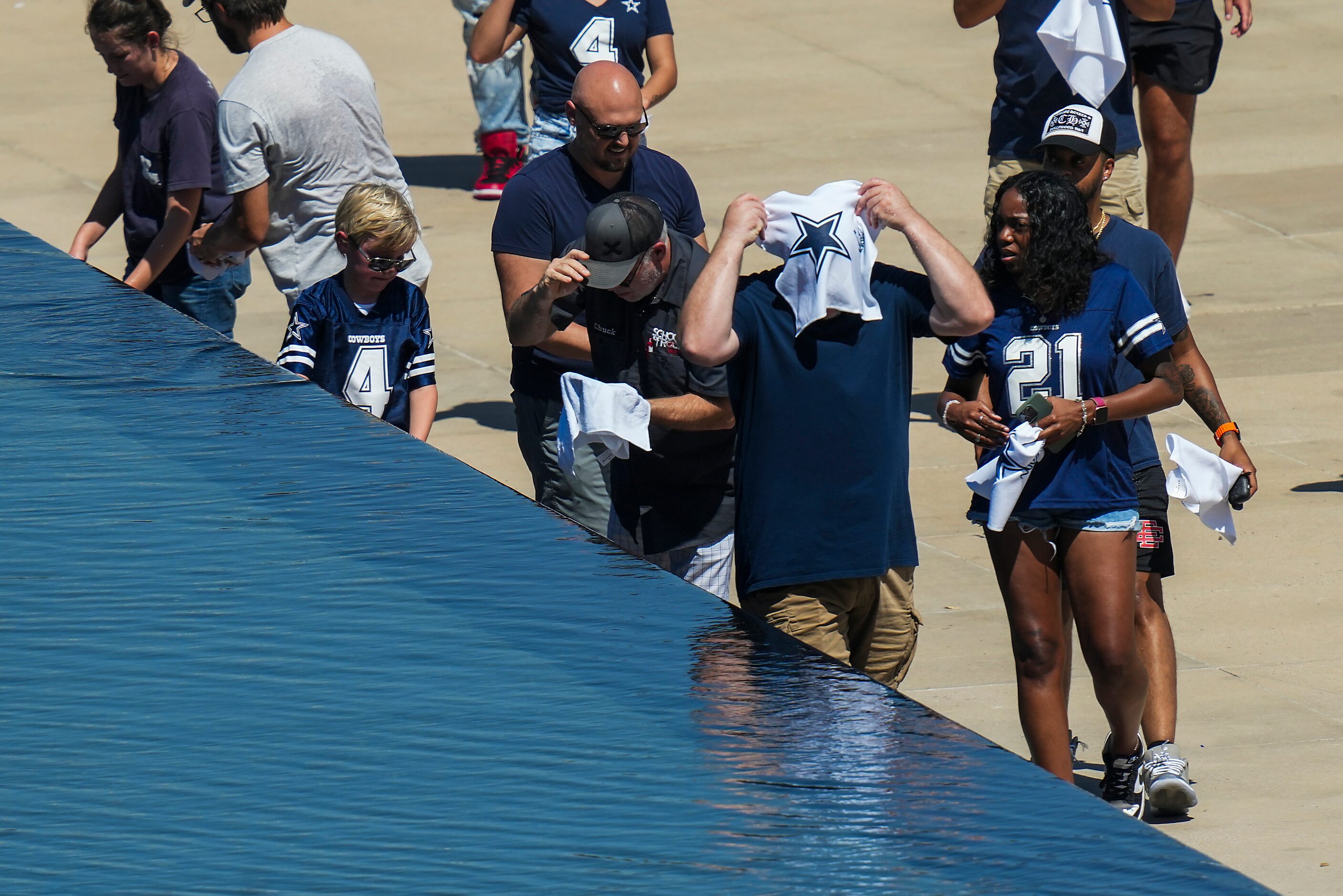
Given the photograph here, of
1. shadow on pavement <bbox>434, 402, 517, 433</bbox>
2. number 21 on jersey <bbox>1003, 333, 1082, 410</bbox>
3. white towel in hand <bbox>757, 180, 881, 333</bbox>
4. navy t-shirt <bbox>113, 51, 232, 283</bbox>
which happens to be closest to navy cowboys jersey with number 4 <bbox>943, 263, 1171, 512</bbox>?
number 21 on jersey <bbox>1003, 333, 1082, 410</bbox>

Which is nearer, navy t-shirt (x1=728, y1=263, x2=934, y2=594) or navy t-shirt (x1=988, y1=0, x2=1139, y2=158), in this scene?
navy t-shirt (x1=728, y1=263, x2=934, y2=594)

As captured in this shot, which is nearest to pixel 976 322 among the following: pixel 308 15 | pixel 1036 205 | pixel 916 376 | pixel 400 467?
pixel 1036 205

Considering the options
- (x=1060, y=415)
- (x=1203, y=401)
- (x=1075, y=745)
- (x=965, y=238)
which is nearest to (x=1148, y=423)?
(x=1203, y=401)

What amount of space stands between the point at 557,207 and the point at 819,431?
1271 mm

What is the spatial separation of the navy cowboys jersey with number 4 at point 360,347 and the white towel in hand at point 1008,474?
4.74 ft

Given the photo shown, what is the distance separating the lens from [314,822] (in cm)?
210

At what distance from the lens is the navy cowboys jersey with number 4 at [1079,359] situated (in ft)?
13.6

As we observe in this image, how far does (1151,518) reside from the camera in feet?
14.9

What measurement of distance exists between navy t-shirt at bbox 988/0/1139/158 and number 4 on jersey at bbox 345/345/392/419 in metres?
2.47

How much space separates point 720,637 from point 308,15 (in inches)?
518

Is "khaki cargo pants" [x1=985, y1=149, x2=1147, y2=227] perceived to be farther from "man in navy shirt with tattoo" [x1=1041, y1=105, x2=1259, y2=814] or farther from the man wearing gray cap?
the man wearing gray cap

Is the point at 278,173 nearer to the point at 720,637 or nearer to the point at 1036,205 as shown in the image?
the point at 1036,205

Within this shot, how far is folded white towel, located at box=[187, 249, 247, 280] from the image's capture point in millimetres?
6113

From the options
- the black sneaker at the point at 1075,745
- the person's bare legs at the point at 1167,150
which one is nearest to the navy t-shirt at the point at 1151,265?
the black sneaker at the point at 1075,745
